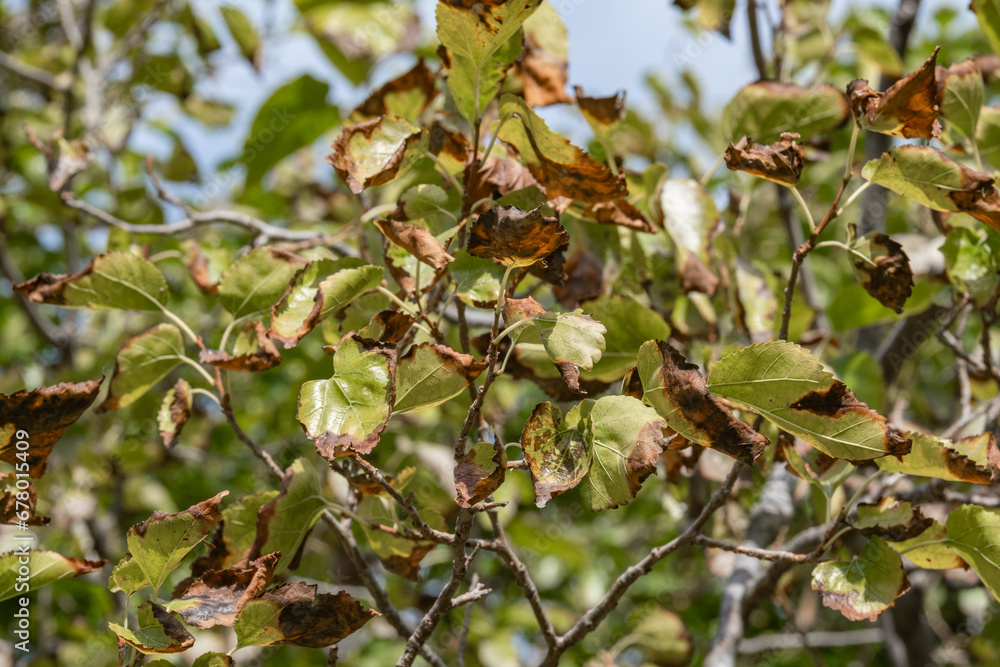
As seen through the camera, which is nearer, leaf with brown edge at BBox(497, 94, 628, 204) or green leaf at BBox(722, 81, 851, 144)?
leaf with brown edge at BBox(497, 94, 628, 204)

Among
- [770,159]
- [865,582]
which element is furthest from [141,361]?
[865,582]

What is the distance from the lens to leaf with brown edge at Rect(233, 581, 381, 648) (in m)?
0.79

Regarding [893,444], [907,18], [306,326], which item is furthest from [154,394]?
[907,18]

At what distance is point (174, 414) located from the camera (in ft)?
3.35

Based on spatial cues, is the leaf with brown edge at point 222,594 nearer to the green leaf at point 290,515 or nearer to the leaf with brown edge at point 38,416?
the green leaf at point 290,515

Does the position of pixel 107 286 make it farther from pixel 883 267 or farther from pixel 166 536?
pixel 883 267

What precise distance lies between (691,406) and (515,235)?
0.84ft

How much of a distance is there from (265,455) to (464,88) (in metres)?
0.57

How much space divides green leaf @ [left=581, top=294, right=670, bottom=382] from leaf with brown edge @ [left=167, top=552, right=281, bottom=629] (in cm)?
53

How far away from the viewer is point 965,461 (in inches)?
33.3

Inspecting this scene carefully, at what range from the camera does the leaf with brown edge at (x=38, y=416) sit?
82 cm

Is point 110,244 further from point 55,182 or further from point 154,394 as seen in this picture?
point 154,394

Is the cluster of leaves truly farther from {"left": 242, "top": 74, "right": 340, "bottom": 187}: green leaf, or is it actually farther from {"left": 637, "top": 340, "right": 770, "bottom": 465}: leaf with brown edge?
{"left": 242, "top": 74, "right": 340, "bottom": 187}: green leaf

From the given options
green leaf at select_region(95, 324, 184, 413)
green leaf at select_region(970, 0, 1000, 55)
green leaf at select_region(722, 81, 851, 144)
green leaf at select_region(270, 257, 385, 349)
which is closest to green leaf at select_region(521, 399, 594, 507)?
green leaf at select_region(270, 257, 385, 349)
